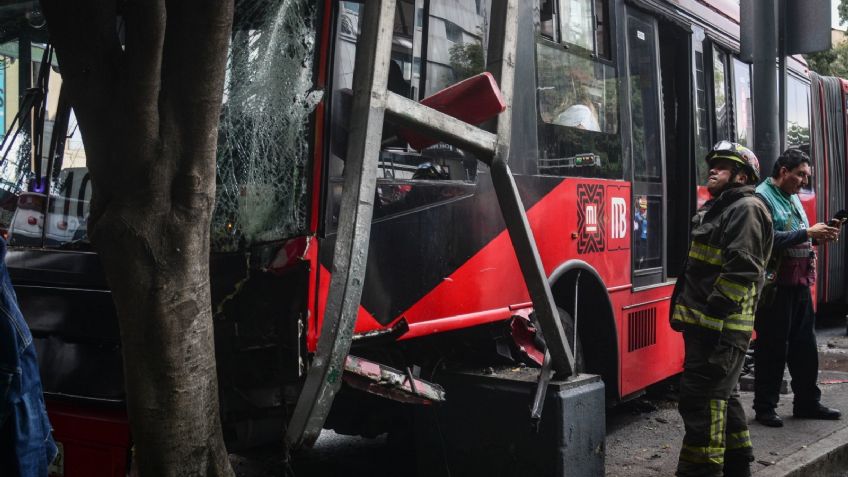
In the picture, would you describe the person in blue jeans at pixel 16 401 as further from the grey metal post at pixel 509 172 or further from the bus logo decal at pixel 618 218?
the bus logo decal at pixel 618 218

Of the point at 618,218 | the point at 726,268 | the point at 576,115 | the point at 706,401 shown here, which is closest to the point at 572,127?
the point at 576,115

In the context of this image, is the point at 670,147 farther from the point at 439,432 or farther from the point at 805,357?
the point at 439,432

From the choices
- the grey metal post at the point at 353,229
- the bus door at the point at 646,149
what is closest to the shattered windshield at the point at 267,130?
the grey metal post at the point at 353,229

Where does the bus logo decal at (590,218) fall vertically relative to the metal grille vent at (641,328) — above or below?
above

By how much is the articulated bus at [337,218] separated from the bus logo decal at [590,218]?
0.06 feet

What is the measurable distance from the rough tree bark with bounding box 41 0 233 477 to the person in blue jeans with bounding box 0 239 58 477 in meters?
0.32

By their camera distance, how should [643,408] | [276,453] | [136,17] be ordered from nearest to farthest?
[136,17]
[276,453]
[643,408]

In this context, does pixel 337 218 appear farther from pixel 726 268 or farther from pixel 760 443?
pixel 760 443

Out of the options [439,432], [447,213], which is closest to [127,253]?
[447,213]

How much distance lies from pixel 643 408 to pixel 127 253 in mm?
4800

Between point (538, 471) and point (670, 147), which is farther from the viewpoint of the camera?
point (670, 147)

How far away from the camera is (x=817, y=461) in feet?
16.1

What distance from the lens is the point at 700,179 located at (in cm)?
650

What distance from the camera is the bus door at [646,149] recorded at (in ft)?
18.4
